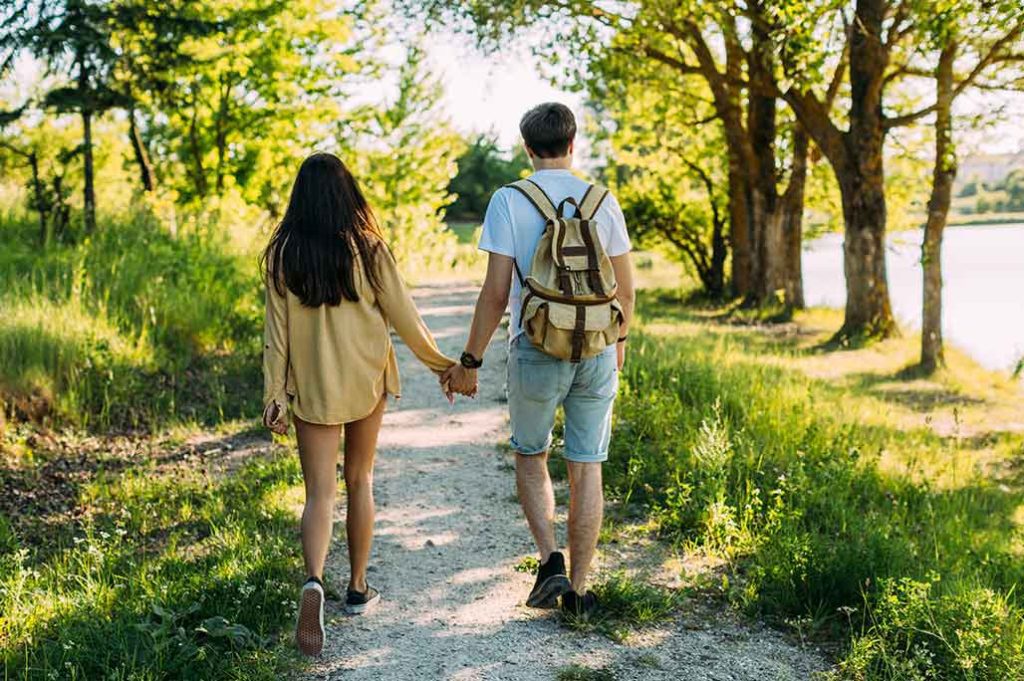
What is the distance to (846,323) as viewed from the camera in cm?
1574

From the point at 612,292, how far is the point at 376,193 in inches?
1038

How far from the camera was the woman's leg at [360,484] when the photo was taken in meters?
4.60

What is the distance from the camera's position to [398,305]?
4523 millimetres

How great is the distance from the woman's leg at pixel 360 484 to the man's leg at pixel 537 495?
2.34 ft

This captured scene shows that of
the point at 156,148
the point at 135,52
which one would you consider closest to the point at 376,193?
the point at 156,148

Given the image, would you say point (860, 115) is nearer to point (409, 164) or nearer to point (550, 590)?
point (550, 590)

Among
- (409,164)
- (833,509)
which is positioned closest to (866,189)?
(833,509)

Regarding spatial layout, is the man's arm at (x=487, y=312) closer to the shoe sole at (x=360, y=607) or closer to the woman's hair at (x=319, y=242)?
the woman's hair at (x=319, y=242)

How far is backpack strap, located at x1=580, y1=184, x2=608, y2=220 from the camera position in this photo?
4387mm

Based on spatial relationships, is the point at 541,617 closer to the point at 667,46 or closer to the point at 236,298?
the point at 236,298

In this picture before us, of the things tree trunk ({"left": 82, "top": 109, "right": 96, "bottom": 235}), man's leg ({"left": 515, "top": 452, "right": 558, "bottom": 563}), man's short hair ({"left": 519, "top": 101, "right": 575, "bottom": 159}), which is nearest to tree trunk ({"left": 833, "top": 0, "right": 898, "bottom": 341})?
tree trunk ({"left": 82, "top": 109, "right": 96, "bottom": 235})

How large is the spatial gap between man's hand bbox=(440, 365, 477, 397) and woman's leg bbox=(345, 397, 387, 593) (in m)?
0.34

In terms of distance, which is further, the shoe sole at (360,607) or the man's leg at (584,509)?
the shoe sole at (360,607)

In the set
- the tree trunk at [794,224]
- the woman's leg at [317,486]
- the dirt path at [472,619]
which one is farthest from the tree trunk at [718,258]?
the woman's leg at [317,486]
